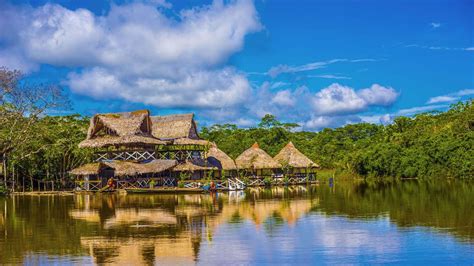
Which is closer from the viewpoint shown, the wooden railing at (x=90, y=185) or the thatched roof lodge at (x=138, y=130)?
the wooden railing at (x=90, y=185)

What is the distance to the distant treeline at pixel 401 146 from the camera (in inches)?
1635

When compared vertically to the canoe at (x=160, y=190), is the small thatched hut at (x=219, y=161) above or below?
above

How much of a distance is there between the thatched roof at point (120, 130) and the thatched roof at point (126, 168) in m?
1.22

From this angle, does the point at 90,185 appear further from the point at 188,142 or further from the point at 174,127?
the point at 174,127

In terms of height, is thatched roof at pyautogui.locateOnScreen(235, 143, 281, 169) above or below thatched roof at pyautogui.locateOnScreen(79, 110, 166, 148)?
below

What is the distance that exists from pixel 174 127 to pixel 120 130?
4.44 m

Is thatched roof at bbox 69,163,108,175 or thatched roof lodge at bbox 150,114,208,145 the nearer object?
thatched roof at bbox 69,163,108,175

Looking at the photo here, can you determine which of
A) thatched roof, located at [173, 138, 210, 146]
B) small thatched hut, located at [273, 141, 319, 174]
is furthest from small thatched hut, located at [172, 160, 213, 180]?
small thatched hut, located at [273, 141, 319, 174]

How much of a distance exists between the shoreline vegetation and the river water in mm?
8366

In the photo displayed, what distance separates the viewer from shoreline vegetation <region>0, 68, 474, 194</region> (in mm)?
30391

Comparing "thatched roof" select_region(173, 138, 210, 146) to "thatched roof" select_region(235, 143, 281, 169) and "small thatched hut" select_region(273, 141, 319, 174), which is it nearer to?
"thatched roof" select_region(235, 143, 281, 169)

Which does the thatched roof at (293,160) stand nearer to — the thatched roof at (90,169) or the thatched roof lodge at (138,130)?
the thatched roof lodge at (138,130)

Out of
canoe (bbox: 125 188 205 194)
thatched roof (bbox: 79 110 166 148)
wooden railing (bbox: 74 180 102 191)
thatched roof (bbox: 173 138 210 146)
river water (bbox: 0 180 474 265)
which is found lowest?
river water (bbox: 0 180 474 265)

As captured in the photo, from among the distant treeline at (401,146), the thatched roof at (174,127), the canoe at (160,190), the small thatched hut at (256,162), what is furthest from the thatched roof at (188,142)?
the distant treeline at (401,146)
